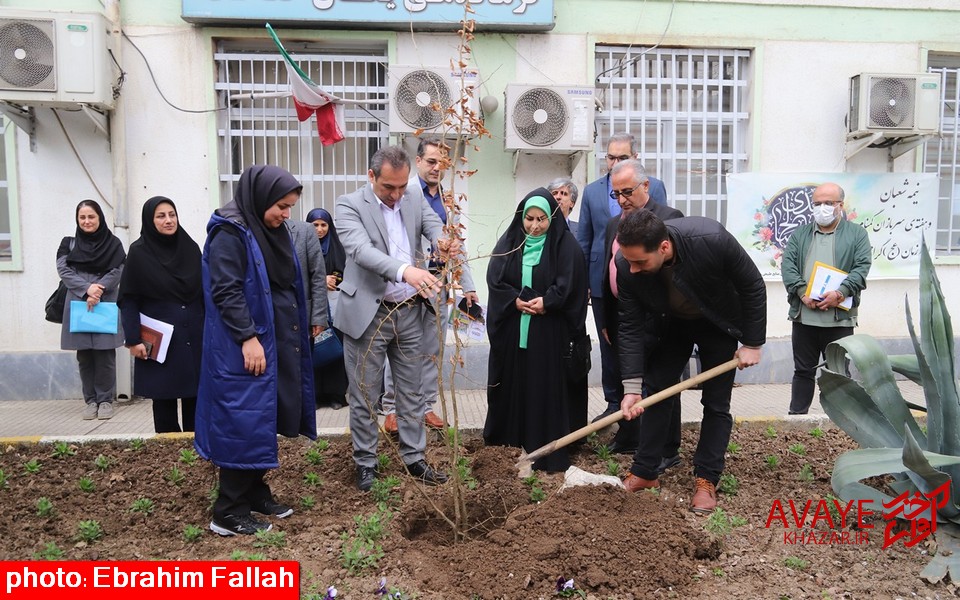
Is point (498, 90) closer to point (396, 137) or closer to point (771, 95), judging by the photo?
point (396, 137)

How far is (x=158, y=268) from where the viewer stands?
14.3 ft

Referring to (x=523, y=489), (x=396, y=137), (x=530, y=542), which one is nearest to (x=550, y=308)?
(x=523, y=489)

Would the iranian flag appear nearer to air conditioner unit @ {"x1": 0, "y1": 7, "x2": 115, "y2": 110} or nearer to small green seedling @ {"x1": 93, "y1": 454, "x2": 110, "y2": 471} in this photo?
air conditioner unit @ {"x1": 0, "y1": 7, "x2": 115, "y2": 110}

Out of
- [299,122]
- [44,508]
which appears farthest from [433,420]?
[299,122]

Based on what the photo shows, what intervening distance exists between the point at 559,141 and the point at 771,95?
2.36 metres

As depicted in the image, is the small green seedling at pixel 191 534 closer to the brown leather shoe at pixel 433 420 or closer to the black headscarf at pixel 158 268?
the black headscarf at pixel 158 268

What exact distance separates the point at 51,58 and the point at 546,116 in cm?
422

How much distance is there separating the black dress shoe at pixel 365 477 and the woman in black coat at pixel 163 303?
1305mm

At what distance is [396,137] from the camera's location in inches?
269

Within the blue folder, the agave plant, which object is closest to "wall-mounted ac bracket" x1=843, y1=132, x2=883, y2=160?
the agave plant

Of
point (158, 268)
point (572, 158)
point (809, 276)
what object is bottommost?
point (809, 276)

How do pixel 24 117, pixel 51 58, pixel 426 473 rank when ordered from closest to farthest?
pixel 426 473
pixel 51 58
pixel 24 117

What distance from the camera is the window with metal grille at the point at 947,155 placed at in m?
7.51

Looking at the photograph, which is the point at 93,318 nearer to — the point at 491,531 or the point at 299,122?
the point at 299,122
